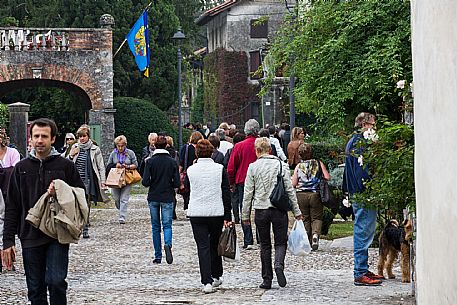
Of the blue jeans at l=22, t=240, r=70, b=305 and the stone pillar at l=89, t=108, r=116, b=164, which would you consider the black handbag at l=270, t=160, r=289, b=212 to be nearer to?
the blue jeans at l=22, t=240, r=70, b=305

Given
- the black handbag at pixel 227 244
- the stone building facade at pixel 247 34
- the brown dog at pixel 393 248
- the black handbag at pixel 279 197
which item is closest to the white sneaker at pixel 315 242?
the brown dog at pixel 393 248

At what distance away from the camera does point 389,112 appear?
1739 centimetres

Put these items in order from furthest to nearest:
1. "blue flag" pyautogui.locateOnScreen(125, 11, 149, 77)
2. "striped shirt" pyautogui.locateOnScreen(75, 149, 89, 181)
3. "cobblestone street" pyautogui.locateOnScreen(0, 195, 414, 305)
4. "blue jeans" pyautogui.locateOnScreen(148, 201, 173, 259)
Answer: "blue flag" pyautogui.locateOnScreen(125, 11, 149, 77), "striped shirt" pyautogui.locateOnScreen(75, 149, 89, 181), "blue jeans" pyautogui.locateOnScreen(148, 201, 173, 259), "cobblestone street" pyautogui.locateOnScreen(0, 195, 414, 305)

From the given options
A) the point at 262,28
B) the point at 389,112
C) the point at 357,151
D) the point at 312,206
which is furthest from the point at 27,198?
the point at 262,28

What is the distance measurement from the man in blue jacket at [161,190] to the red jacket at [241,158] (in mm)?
1955

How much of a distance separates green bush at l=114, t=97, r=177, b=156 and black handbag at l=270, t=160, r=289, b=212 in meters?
27.5

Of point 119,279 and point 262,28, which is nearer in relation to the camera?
point 119,279

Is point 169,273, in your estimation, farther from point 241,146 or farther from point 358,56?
point 358,56

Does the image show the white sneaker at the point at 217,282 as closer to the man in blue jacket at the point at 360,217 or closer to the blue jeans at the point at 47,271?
the man in blue jacket at the point at 360,217

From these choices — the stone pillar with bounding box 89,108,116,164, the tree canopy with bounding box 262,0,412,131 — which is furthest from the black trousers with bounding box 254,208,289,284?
the stone pillar with bounding box 89,108,116,164

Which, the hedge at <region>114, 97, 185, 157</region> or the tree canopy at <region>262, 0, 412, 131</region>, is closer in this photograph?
the tree canopy at <region>262, 0, 412, 131</region>

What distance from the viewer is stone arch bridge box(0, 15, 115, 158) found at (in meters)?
35.5

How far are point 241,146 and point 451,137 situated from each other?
10211 millimetres

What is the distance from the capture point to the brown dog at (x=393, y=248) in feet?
39.2
